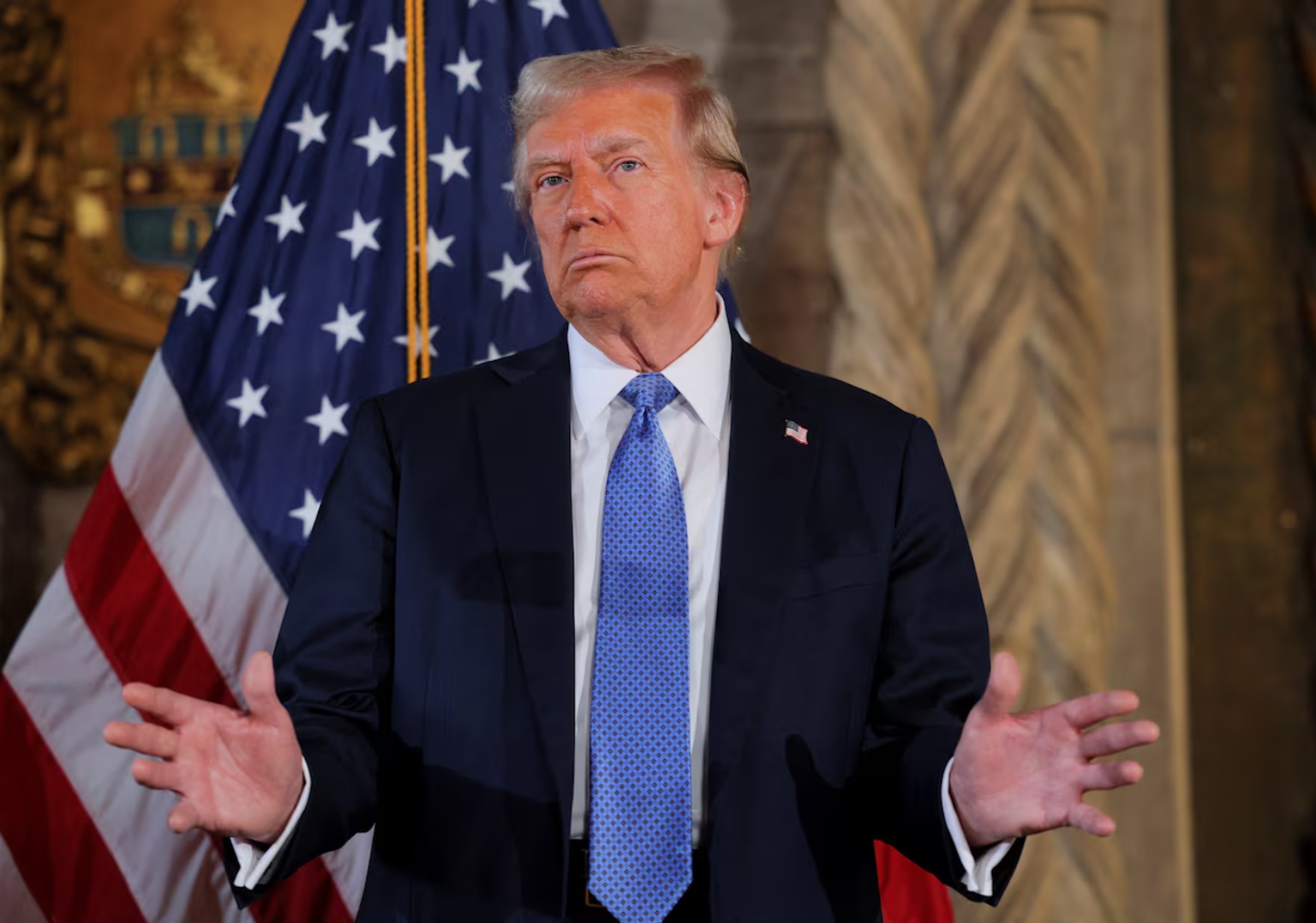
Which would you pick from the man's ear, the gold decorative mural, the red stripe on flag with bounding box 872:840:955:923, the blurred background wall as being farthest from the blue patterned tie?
the gold decorative mural

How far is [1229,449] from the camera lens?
2701mm

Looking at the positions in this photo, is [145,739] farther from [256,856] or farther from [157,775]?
[256,856]

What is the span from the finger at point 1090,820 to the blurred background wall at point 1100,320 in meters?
1.17

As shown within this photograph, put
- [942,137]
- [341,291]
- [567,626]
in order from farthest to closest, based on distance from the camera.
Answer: [942,137]
[341,291]
[567,626]

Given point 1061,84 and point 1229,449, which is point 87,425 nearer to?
point 1061,84

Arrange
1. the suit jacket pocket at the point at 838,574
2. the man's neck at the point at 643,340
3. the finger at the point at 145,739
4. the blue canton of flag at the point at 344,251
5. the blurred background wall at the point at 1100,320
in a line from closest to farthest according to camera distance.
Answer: the finger at the point at 145,739
the suit jacket pocket at the point at 838,574
the man's neck at the point at 643,340
the blue canton of flag at the point at 344,251
the blurred background wall at the point at 1100,320

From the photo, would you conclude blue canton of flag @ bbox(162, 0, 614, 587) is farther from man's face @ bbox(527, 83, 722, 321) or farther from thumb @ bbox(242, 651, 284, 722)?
thumb @ bbox(242, 651, 284, 722)

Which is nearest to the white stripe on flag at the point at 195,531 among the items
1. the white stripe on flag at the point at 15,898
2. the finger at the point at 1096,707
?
the white stripe on flag at the point at 15,898

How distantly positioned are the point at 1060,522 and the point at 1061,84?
77cm

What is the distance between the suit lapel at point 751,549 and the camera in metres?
1.49

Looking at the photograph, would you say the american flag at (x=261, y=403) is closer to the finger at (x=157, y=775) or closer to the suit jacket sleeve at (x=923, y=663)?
the suit jacket sleeve at (x=923, y=663)

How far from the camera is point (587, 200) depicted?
5.31ft

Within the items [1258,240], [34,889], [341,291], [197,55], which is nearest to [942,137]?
[1258,240]

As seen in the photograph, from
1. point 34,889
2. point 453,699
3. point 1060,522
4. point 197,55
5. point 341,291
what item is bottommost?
point 34,889
